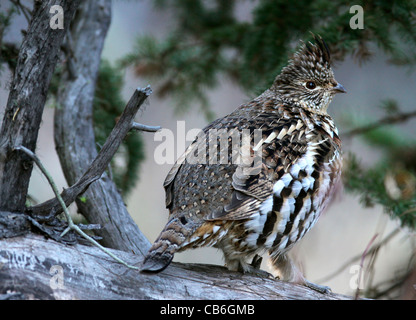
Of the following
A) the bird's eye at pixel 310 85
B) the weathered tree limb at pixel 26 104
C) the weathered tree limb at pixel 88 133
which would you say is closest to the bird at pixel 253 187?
the bird's eye at pixel 310 85

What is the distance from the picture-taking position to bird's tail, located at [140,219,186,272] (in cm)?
262

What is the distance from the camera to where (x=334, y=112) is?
5594 mm

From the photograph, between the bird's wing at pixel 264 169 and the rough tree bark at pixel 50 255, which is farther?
the bird's wing at pixel 264 169

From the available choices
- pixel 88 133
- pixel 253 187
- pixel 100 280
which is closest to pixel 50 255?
pixel 100 280

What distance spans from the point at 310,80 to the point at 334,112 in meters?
1.76

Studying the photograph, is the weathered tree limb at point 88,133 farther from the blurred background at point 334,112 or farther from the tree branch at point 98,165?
the tree branch at point 98,165

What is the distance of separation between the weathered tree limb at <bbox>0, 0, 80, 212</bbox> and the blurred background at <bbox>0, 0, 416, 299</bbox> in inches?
16.8

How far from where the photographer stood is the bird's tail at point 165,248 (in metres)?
2.62

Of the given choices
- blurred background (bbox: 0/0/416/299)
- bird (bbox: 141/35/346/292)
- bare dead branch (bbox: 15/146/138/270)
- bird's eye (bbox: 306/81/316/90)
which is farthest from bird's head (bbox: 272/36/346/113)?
bare dead branch (bbox: 15/146/138/270)

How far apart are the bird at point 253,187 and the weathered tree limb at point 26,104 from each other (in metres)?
0.80
